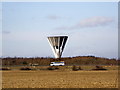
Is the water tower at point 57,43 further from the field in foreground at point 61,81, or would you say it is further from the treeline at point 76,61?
the field in foreground at point 61,81

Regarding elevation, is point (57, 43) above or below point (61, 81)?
above

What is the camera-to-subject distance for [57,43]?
96438mm

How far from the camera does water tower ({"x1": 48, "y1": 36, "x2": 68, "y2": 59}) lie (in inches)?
3775

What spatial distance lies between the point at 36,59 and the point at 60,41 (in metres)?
28.1

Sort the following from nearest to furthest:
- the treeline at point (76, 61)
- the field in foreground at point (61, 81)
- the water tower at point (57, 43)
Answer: the field in foreground at point (61, 81), the water tower at point (57, 43), the treeline at point (76, 61)

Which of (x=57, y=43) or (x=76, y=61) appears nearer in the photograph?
(x=57, y=43)

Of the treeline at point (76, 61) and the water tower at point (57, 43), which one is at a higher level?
the water tower at point (57, 43)

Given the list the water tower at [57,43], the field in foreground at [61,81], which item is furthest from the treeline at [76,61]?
the field in foreground at [61,81]

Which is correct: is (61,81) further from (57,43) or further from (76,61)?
(76,61)

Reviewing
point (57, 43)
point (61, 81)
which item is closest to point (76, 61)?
point (57, 43)

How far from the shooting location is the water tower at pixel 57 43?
95875 mm

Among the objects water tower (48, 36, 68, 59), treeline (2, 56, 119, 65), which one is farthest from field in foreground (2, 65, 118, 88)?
treeline (2, 56, 119, 65)

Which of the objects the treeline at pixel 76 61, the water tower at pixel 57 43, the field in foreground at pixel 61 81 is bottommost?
the field in foreground at pixel 61 81

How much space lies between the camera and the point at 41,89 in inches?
1102
